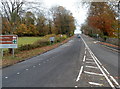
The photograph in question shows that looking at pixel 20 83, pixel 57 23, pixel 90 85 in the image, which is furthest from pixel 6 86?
pixel 57 23

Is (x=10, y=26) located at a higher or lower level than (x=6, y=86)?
higher

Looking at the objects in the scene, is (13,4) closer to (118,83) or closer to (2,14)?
(2,14)

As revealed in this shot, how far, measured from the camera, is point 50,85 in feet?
18.8

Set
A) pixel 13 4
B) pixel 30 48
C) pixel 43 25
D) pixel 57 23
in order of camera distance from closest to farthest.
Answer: pixel 13 4
pixel 30 48
pixel 57 23
pixel 43 25

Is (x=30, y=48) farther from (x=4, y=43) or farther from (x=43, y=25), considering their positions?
(x=43, y=25)

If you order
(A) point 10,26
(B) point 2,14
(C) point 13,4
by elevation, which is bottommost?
(A) point 10,26

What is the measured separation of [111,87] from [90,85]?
2.76 feet

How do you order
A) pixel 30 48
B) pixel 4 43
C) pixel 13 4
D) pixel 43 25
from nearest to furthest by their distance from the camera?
pixel 4 43 → pixel 13 4 → pixel 30 48 → pixel 43 25

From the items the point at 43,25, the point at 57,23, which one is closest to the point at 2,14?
the point at 57,23

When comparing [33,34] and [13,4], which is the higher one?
[13,4]

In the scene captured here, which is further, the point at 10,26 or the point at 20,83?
the point at 10,26

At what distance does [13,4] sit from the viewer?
16.6 m

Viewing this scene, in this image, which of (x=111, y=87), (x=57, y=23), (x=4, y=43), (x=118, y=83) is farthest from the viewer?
(x=57, y=23)

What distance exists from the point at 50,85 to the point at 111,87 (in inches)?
99.4
